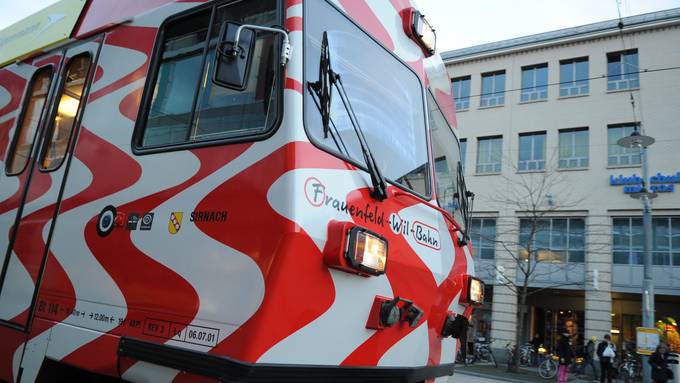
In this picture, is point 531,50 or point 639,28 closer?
point 639,28

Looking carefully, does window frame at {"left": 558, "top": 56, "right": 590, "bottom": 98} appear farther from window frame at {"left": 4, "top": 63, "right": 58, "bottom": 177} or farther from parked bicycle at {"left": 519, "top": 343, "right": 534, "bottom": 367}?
window frame at {"left": 4, "top": 63, "right": 58, "bottom": 177}

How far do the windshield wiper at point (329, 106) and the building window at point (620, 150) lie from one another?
23183mm

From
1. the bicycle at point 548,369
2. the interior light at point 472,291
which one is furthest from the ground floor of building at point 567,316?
the interior light at point 472,291

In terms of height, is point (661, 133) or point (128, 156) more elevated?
point (661, 133)

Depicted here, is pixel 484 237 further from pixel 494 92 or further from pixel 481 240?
pixel 494 92

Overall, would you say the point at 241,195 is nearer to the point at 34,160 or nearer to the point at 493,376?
the point at 34,160

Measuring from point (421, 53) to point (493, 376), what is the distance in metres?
15.9

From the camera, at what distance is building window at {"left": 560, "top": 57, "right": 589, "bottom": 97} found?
2473 centimetres

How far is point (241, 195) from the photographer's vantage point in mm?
2447

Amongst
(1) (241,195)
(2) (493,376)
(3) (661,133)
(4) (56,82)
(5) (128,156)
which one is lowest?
(2) (493,376)

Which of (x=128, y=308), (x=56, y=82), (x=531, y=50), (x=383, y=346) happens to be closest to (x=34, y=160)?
(x=56, y=82)

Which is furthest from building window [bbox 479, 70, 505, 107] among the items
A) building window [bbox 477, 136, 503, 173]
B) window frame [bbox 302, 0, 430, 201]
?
window frame [bbox 302, 0, 430, 201]

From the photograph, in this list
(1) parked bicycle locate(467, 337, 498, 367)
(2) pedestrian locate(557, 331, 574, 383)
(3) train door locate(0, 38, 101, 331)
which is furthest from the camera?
(1) parked bicycle locate(467, 337, 498, 367)

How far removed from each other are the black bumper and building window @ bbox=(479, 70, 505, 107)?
25629 millimetres
